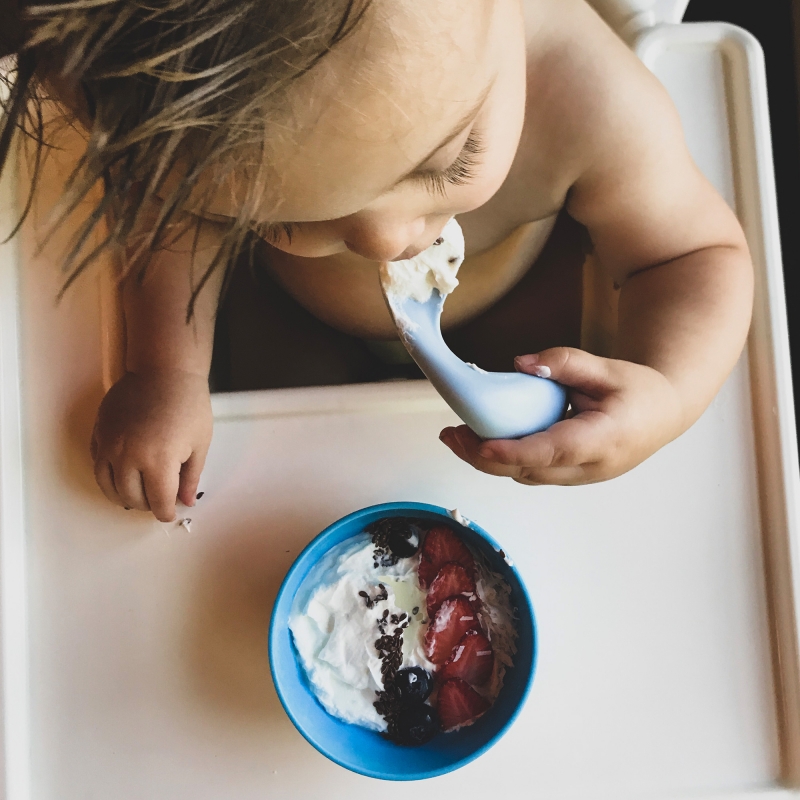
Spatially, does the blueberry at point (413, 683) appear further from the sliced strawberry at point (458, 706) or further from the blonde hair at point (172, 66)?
the blonde hair at point (172, 66)

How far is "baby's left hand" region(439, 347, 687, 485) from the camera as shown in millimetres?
412

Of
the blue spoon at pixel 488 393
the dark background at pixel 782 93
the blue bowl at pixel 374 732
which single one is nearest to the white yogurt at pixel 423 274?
the blue spoon at pixel 488 393

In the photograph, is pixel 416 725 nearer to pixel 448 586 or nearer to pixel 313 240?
pixel 448 586

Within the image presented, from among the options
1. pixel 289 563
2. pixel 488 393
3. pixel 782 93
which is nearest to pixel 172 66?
pixel 488 393

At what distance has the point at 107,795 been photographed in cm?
48

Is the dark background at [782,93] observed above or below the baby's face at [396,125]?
above

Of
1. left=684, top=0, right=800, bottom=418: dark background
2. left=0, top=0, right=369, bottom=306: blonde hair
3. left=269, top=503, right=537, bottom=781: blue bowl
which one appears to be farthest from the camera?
left=684, top=0, right=800, bottom=418: dark background

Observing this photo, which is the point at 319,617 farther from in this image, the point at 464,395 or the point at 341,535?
the point at 464,395

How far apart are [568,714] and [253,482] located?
27cm

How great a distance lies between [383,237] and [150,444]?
0.26 meters

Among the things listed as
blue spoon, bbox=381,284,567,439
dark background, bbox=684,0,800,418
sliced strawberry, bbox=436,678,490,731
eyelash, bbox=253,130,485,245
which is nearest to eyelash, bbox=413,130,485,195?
eyelash, bbox=253,130,485,245

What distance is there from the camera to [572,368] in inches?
17.2

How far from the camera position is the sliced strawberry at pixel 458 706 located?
0.47 m

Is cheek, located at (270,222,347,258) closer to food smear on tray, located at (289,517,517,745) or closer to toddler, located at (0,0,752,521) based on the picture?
toddler, located at (0,0,752,521)
